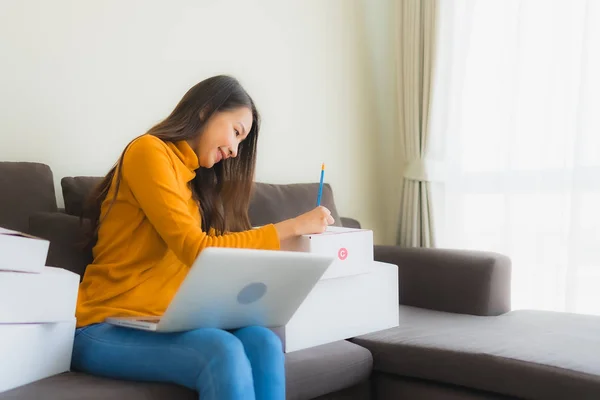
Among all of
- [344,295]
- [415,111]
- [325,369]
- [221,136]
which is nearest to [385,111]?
[415,111]

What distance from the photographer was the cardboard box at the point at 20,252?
1174 millimetres

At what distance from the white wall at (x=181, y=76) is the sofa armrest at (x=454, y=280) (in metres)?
0.64

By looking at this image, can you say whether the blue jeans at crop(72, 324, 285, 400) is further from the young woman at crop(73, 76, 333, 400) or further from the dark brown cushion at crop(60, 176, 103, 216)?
the dark brown cushion at crop(60, 176, 103, 216)

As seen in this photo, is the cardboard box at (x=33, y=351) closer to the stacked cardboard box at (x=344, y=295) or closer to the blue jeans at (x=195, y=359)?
the blue jeans at (x=195, y=359)

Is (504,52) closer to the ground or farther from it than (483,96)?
farther from it

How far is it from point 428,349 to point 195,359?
74cm

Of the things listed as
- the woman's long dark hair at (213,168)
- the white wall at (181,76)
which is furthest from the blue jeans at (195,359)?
the white wall at (181,76)

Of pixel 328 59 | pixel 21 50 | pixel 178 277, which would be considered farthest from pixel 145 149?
pixel 328 59

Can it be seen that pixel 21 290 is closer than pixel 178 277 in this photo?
Yes

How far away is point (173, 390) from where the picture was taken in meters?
1.25

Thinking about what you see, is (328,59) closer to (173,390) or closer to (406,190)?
(406,190)

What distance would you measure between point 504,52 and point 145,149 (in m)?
1.68

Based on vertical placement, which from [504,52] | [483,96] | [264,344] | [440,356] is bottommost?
[440,356]

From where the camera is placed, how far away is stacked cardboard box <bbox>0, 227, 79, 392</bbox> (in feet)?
3.85
